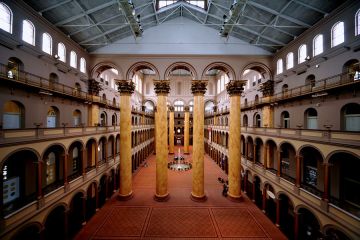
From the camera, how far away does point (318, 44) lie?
500 inches

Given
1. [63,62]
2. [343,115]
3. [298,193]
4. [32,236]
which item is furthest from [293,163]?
[63,62]

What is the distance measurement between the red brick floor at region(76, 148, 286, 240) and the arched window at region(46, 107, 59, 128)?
7961mm

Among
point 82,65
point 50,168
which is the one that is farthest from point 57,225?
point 82,65

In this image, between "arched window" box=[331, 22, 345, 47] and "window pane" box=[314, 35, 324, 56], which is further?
"window pane" box=[314, 35, 324, 56]

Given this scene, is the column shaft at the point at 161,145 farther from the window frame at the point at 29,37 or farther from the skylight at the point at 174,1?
the skylight at the point at 174,1

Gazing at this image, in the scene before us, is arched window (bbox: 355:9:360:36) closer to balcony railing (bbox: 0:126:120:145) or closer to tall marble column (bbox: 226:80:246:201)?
tall marble column (bbox: 226:80:246:201)

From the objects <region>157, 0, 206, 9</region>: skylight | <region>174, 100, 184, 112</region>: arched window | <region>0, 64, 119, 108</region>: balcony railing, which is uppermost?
<region>157, 0, 206, 9</region>: skylight

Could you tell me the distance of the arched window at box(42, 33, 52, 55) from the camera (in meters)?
12.4

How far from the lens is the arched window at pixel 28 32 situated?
10.8m

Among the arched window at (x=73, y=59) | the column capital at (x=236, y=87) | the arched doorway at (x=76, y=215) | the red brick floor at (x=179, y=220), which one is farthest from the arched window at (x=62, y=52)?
the column capital at (x=236, y=87)

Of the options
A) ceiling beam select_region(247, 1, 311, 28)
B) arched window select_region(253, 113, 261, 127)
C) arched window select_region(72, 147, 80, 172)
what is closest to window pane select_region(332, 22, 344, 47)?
ceiling beam select_region(247, 1, 311, 28)

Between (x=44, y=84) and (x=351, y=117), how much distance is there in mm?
21285

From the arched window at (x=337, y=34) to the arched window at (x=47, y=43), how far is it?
832 inches

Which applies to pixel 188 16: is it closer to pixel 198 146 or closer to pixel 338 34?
pixel 338 34
